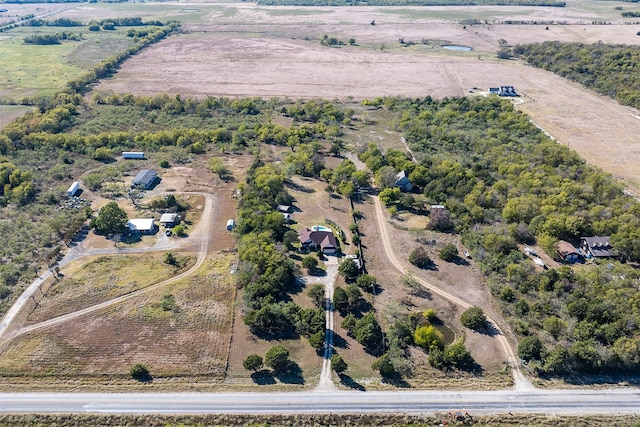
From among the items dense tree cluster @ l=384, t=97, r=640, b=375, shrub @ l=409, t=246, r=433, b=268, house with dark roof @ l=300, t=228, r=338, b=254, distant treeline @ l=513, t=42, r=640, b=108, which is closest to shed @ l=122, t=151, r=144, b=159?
house with dark roof @ l=300, t=228, r=338, b=254

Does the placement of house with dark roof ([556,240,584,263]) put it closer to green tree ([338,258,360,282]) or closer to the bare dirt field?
green tree ([338,258,360,282])

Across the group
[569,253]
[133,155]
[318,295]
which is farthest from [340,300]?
[133,155]

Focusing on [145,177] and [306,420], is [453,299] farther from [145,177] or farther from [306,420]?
[145,177]

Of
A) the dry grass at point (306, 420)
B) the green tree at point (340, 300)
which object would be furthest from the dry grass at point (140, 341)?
the green tree at point (340, 300)

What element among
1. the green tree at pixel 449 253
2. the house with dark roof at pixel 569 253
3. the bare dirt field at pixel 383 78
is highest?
the bare dirt field at pixel 383 78

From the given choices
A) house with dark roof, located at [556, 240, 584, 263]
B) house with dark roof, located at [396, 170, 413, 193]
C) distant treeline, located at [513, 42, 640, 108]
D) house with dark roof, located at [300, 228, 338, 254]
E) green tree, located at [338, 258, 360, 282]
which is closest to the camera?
green tree, located at [338, 258, 360, 282]

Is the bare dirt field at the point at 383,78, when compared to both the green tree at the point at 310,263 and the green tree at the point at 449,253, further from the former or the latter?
the green tree at the point at 310,263
